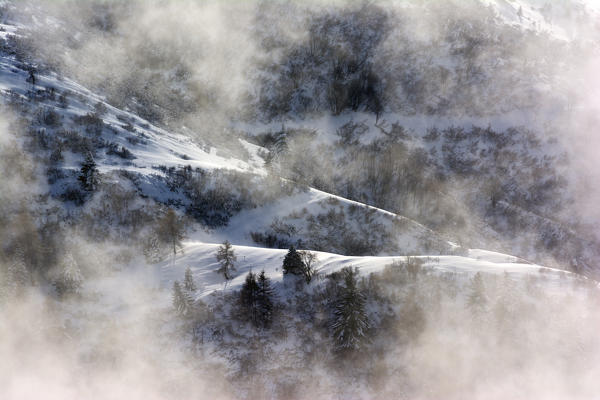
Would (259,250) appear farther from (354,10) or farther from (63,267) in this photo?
(354,10)

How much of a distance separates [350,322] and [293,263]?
713cm

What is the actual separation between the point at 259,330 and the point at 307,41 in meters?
84.3

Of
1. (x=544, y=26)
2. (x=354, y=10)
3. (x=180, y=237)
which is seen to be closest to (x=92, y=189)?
(x=180, y=237)

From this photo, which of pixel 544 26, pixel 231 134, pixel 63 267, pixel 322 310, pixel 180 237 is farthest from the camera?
pixel 544 26

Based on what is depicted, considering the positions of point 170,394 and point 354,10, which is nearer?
point 170,394

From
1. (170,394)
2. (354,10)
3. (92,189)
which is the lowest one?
(170,394)

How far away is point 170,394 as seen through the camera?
25.6 m

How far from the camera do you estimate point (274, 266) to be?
3362 cm

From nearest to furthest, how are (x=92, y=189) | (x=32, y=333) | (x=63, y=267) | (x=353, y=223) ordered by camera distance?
1. (x=32, y=333)
2. (x=63, y=267)
3. (x=92, y=189)
4. (x=353, y=223)

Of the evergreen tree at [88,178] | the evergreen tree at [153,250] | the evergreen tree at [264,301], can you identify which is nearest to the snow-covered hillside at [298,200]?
the evergreen tree at [264,301]

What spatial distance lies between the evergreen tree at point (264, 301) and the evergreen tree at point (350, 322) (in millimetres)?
4770

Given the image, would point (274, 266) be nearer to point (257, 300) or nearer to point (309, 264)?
point (309, 264)

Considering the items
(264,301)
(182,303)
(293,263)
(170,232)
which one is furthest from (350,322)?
(170,232)

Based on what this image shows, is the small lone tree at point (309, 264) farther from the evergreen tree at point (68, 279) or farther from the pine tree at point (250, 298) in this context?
the evergreen tree at point (68, 279)
